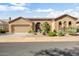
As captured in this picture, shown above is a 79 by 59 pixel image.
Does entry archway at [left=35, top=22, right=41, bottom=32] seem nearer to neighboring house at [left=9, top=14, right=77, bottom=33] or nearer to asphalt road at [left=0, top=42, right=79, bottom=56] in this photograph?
neighboring house at [left=9, top=14, right=77, bottom=33]

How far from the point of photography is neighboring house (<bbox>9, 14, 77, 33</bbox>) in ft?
28.4

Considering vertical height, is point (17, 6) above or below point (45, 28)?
above

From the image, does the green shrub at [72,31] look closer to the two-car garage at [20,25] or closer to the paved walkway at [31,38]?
the paved walkway at [31,38]

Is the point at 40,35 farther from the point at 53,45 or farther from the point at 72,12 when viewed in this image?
the point at 72,12

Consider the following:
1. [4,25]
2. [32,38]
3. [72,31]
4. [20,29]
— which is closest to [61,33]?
[72,31]

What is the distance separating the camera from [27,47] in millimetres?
8633

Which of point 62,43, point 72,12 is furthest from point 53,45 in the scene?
point 72,12

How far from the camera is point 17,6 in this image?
28.3ft

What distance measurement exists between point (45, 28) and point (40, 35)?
225mm

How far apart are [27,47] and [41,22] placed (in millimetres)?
737

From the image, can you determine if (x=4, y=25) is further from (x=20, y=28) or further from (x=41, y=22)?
(x=41, y=22)

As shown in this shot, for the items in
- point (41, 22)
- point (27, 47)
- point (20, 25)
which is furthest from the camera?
point (20, 25)

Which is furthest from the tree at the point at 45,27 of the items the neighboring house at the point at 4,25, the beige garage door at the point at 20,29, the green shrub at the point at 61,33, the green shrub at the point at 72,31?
the neighboring house at the point at 4,25

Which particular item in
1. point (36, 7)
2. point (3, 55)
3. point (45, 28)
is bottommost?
point (3, 55)
